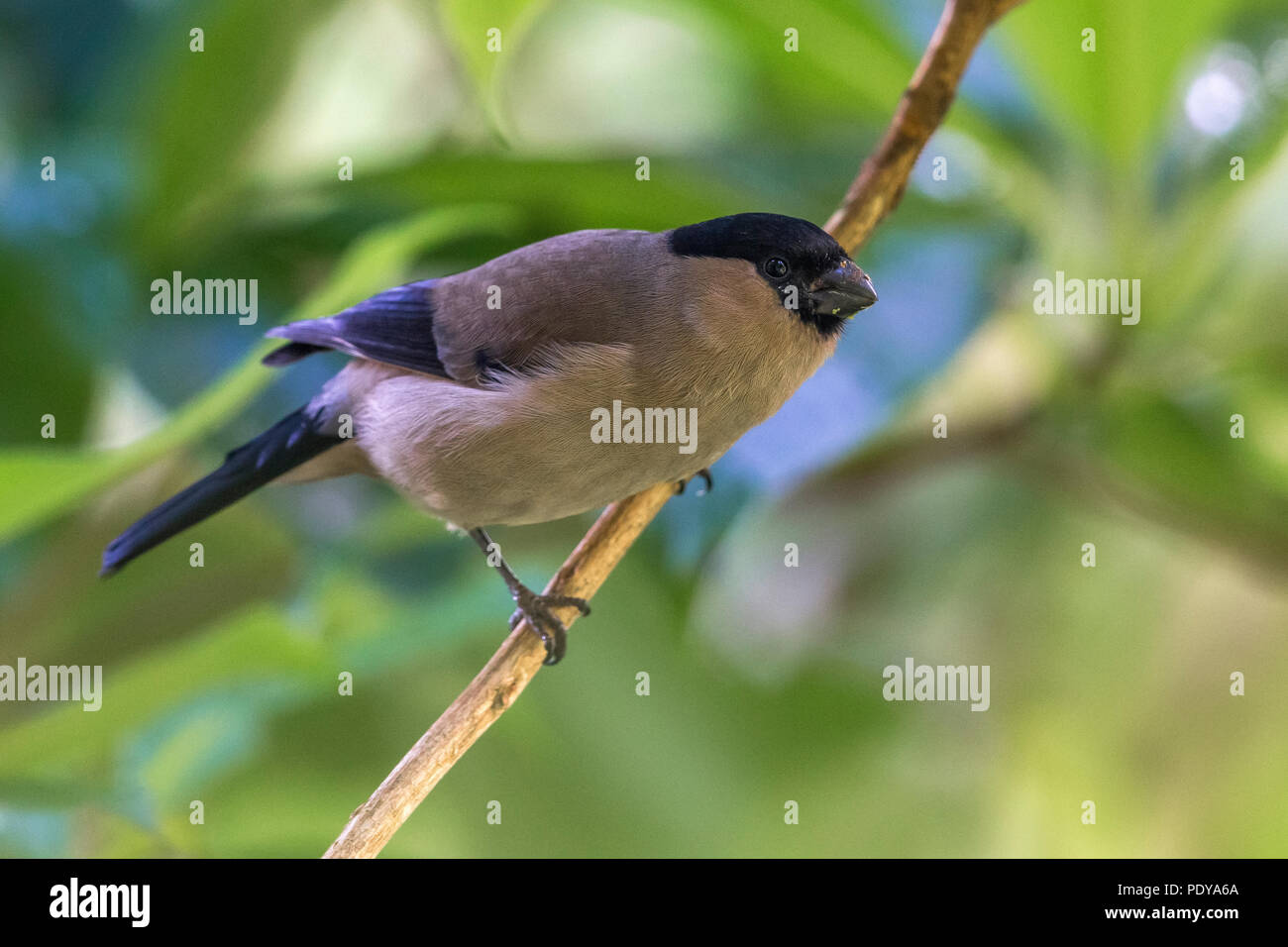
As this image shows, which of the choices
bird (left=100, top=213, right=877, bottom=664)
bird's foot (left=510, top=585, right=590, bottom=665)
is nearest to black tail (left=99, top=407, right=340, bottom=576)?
bird (left=100, top=213, right=877, bottom=664)

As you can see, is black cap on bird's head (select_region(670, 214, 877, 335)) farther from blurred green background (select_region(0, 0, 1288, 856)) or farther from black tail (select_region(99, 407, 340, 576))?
black tail (select_region(99, 407, 340, 576))

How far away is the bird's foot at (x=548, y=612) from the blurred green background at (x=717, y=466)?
0.19 meters

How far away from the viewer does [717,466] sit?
148 cm

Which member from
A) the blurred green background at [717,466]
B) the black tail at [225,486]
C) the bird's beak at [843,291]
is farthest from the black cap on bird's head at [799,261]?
the black tail at [225,486]

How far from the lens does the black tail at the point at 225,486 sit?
139cm

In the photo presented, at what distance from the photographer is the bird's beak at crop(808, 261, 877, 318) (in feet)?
3.70

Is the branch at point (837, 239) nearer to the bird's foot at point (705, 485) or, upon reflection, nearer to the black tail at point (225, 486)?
the bird's foot at point (705, 485)

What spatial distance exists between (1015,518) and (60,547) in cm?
153

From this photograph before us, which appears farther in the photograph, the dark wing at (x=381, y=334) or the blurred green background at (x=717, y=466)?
the blurred green background at (x=717, y=466)

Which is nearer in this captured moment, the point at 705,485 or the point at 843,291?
the point at 843,291

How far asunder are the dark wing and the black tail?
121mm

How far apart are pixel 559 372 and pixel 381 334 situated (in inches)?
9.4

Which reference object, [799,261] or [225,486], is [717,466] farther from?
[225,486]

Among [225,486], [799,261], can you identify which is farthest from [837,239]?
[225,486]
